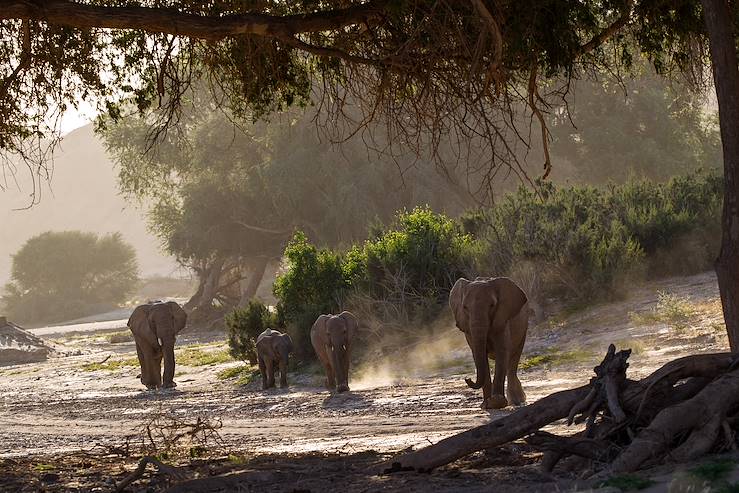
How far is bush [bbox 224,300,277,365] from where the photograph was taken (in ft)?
90.1

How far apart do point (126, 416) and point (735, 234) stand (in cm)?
1165

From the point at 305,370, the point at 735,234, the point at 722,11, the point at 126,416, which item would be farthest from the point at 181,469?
the point at 305,370

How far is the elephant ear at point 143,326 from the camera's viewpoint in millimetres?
26562

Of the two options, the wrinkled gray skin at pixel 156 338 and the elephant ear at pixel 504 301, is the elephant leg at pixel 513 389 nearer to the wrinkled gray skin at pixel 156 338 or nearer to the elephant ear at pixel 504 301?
the elephant ear at pixel 504 301

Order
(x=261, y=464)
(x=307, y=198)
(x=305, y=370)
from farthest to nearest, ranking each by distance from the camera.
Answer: (x=307, y=198)
(x=305, y=370)
(x=261, y=464)

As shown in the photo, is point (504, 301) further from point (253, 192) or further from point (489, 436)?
point (253, 192)

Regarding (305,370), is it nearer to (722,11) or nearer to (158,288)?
(722,11)

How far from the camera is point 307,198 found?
172 ft

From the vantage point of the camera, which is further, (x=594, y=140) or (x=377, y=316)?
(x=594, y=140)

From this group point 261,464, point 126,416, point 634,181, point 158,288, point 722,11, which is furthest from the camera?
point 158,288

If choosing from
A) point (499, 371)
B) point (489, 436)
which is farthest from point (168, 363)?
point (489, 436)

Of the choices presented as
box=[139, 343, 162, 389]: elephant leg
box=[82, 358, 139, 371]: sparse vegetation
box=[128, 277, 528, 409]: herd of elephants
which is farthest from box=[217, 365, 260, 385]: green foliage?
box=[82, 358, 139, 371]: sparse vegetation

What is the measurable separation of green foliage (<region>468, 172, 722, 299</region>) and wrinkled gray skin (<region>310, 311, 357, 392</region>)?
5803 mm

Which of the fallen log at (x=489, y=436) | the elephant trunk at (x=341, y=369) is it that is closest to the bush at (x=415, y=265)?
the elephant trunk at (x=341, y=369)
